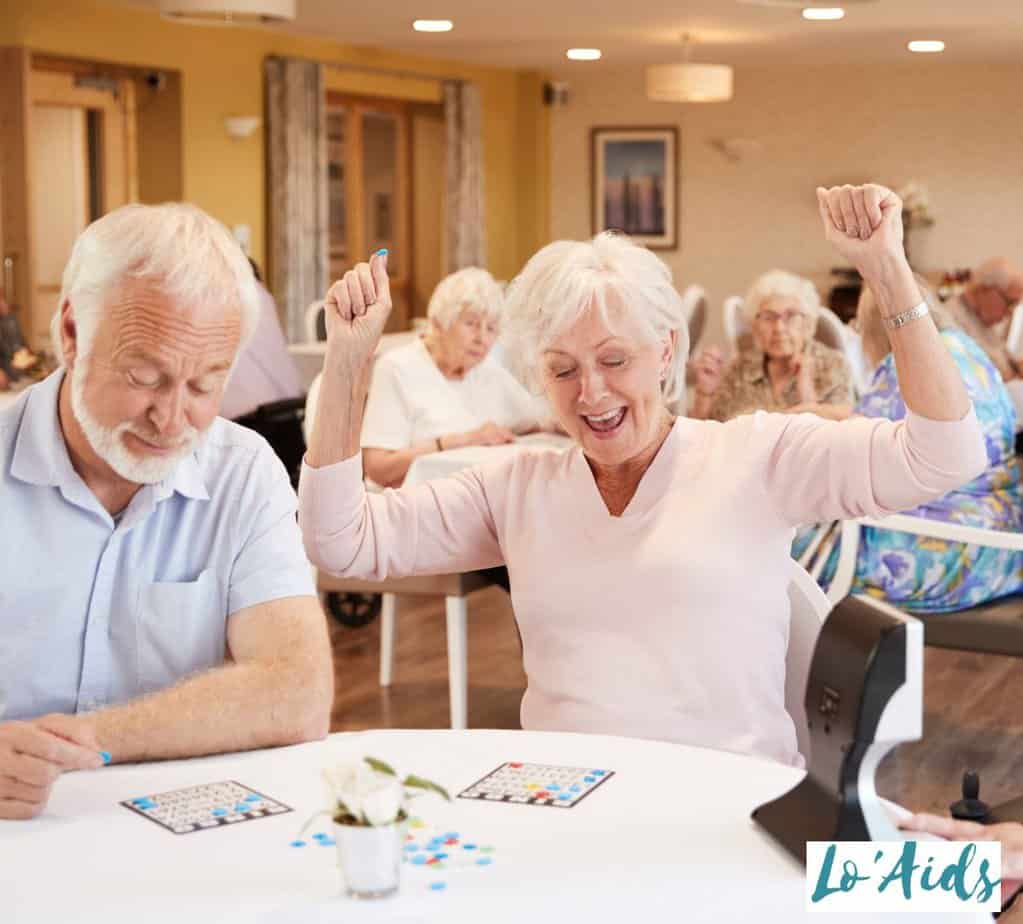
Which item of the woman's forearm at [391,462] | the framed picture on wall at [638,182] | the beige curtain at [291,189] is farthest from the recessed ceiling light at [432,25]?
the woman's forearm at [391,462]

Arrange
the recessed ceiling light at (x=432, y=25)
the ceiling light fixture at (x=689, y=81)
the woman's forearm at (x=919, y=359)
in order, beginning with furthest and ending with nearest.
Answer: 1. the ceiling light fixture at (x=689, y=81)
2. the recessed ceiling light at (x=432, y=25)
3. the woman's forearm at (x=919, y=359)

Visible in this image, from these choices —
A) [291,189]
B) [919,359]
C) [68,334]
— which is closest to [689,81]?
[291,189]

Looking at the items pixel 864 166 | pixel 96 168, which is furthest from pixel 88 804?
pixel 864 166

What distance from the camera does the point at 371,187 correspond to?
1281cm

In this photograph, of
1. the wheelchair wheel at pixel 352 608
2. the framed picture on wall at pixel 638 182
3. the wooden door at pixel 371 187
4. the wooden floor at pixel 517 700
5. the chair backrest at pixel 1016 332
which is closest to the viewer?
the wooden floor at pixel 517 700

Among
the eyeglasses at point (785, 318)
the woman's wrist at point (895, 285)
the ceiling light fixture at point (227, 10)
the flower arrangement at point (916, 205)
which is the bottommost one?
the eyeglasses at point (785, 318)

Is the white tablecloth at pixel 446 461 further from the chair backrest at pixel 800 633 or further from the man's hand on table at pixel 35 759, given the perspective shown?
the man's hand on table at pixel 35 759

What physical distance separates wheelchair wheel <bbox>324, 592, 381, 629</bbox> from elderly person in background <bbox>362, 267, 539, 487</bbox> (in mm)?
1089

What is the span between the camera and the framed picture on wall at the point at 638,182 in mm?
14672

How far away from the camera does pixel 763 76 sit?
46.7 ft

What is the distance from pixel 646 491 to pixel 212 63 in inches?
354

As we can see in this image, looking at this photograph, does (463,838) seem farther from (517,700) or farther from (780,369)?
(780,369)

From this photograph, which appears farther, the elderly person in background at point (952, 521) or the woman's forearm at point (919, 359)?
the elderly person in background at point (952, 521)

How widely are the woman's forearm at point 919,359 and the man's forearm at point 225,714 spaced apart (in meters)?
0.83
